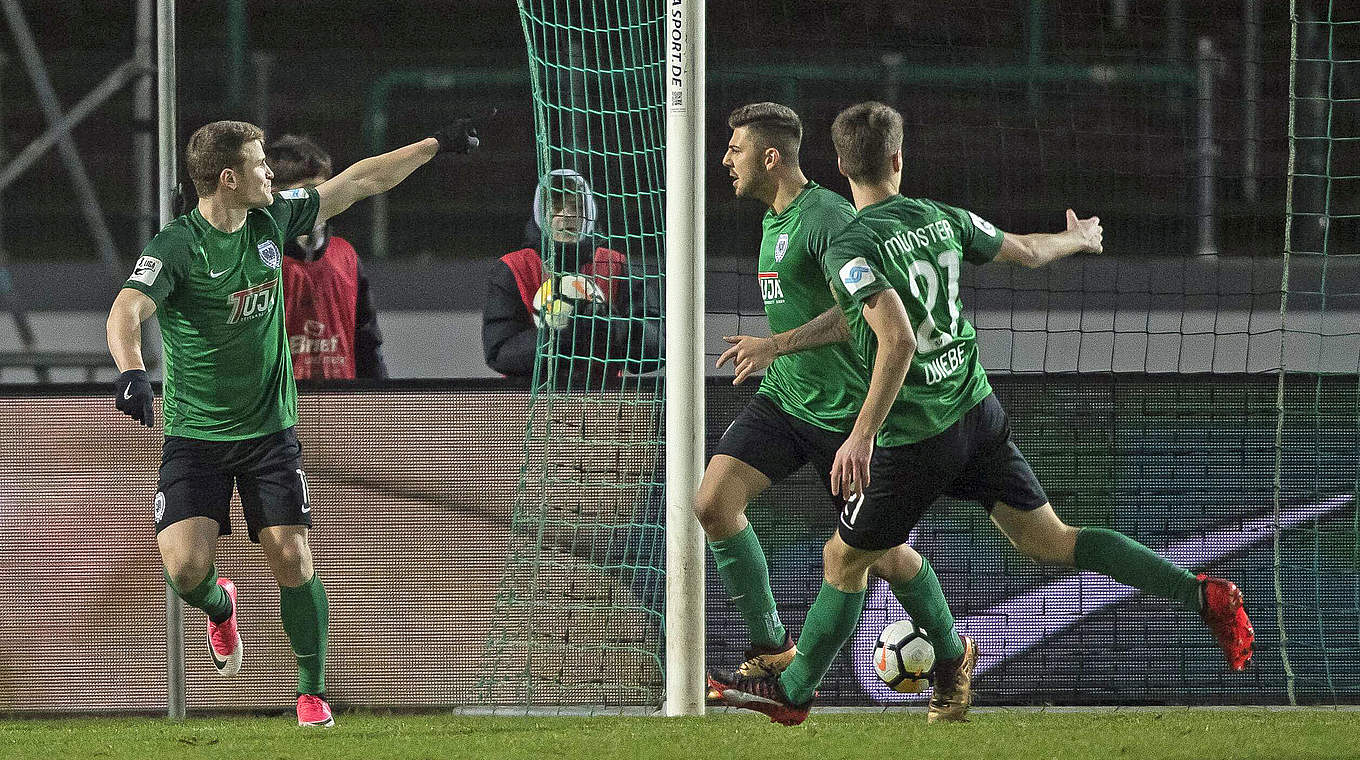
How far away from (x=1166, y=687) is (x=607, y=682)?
1.86 metres

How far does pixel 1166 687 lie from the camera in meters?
5.35

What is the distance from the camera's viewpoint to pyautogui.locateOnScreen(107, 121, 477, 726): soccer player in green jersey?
15.5 feet

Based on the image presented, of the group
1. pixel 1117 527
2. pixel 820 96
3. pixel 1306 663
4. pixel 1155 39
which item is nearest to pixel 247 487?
pixel 1117 527

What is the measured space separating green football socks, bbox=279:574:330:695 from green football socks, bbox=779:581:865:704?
1.48 m

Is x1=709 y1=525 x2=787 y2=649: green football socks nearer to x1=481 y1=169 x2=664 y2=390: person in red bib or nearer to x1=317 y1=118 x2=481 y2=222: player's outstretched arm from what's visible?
x1=481 y1=169 x2=664 y2=390: person in red bib

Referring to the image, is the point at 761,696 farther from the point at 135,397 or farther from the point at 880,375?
the point at 135,397

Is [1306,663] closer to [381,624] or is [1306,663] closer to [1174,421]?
[1174,421]

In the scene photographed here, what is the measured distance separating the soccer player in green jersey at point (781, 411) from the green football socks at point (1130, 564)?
0.46 m

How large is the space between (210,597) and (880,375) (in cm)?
222

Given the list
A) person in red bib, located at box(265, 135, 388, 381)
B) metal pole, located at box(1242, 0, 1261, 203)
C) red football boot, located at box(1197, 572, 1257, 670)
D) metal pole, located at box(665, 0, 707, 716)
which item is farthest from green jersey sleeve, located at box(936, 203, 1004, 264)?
metal pole, located at box(1242, 0, 1261, 203)

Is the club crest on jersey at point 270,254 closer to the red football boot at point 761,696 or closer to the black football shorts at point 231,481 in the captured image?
the black football shorts at point 231,481

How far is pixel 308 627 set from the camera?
16.0 ft

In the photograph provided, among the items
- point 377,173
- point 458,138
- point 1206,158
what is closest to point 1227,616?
point 458,138

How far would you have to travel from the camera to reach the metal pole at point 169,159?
5152mm
